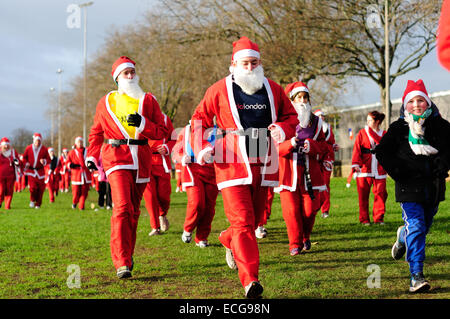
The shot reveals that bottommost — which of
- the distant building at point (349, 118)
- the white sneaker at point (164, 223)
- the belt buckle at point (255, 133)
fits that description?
the white sneaker at point (164, 223)

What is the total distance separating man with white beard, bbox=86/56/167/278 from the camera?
629 centimetres

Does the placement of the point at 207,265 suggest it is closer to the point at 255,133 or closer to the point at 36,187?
the point at 255,133

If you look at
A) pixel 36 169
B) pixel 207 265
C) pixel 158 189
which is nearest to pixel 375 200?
pixel 158 189

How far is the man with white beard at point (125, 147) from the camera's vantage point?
6285 mm

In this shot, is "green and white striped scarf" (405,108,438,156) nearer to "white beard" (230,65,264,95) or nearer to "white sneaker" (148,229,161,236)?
"white beard" (230,65,264,95)

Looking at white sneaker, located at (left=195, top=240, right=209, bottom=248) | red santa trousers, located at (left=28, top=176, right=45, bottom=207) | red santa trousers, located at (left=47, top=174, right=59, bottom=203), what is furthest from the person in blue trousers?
red santa trousers, located at (left=47, top=174, right=59, bottom=203)

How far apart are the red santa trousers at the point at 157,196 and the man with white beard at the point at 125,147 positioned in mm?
3263

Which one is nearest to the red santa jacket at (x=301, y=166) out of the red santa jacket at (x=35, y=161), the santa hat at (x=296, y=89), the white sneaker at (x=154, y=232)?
the santa hat at (x=296, y=89)

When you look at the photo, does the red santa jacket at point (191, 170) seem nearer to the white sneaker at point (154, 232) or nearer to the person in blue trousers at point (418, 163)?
the white sneaker at point (154, 232)

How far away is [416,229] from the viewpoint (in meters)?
5.60

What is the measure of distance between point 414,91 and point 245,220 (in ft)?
7.14

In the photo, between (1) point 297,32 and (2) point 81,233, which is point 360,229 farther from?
(1) point 297,32

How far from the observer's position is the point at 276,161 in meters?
5.64

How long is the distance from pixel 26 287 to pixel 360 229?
6097 mm
